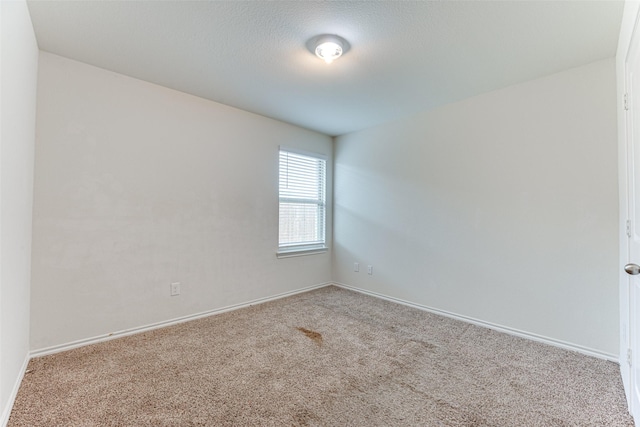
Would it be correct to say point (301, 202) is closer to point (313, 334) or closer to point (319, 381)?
point (313, 334)

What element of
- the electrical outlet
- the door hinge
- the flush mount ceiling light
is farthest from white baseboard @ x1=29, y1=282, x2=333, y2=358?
the door hinge

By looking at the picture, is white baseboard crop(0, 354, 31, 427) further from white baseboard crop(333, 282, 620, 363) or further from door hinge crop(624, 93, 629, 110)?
door hinge crop(624, 93, 629, 110)

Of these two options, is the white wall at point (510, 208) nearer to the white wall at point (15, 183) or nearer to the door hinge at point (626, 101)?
the door hinge at point (626, 101)

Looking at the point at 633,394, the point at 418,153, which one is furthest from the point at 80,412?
the point at 418,153

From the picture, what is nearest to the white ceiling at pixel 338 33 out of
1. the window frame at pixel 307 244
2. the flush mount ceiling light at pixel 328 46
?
the flush mount ceiling light at pixel 328 46

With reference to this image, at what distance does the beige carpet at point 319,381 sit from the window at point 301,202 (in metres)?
1.43

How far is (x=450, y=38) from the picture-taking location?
1992mm

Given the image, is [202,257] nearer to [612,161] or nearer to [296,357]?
[296,357]

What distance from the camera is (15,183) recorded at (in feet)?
5.54

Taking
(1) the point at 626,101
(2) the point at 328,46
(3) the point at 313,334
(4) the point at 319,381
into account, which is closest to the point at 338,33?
(2) the point at 328,46

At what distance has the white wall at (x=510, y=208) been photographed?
2264 millimetres

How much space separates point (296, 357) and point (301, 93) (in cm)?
242

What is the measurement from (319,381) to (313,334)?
76cm

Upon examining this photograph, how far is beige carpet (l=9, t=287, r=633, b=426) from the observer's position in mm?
1573
